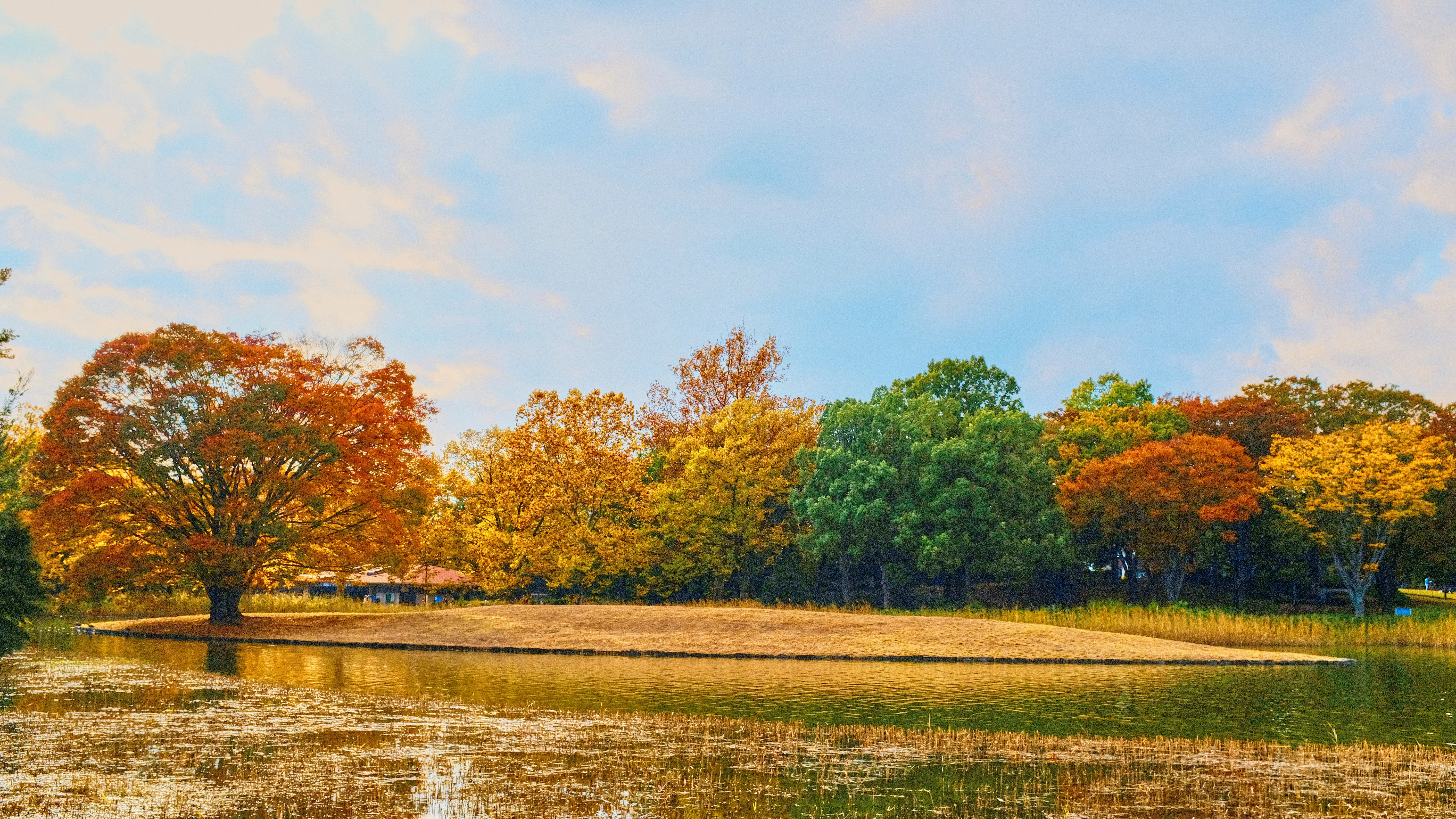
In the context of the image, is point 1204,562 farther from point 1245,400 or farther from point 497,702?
point 497,702

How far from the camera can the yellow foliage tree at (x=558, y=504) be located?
68625mm

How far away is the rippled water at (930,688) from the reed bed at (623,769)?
295 centimetres

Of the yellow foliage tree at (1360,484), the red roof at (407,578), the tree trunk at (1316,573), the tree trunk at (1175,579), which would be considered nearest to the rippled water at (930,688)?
the red roof at (407,578)

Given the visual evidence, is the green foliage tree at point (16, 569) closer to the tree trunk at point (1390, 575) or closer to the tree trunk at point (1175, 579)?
the tree trunk at point (1175, 579)

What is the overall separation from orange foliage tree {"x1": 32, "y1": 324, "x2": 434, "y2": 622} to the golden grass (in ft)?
12.5

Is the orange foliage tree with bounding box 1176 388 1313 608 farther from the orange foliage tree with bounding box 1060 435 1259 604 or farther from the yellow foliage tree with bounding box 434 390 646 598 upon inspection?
the yellow foliage tree with bounding box 434 390 646 598

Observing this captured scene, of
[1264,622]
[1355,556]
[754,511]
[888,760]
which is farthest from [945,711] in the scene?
[1355,556]

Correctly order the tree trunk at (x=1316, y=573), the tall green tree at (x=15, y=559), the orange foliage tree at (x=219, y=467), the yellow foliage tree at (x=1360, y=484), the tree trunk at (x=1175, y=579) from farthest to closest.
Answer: the tree trunk at (x=1316, y=573) → the tree trunk at (x=1175, y=579) → the yellow foliage tree at (x=1360, y=484) → the orange foliage tree at (x=219, y=467) → the tall green tree at (x=15, y=559)

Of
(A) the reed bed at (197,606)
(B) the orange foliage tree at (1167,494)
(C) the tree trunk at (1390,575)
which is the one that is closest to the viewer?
(A) the reed bed at (197,606)

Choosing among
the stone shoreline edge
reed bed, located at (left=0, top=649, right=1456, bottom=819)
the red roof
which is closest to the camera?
reed bed, located at (left=0, top=649, right=1456, bottom=819)

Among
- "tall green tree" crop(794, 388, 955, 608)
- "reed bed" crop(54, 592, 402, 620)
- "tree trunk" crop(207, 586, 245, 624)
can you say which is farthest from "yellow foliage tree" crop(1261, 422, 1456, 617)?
"tree trunk" crop(207, 586, 245, 624)

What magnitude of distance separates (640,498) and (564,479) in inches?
206

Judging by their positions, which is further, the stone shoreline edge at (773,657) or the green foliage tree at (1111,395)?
the green foliage tree at (1111,395)

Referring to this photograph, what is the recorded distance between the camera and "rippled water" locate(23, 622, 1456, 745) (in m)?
27.3
